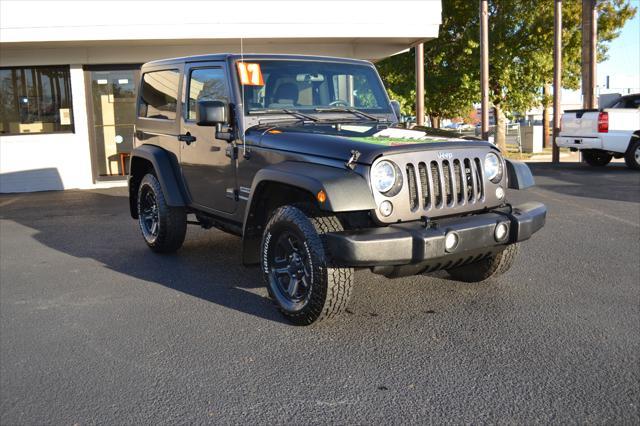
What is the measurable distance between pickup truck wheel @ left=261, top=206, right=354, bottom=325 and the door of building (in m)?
10.4

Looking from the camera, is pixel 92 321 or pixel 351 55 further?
pixel 351 55

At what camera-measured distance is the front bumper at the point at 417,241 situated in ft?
12.6

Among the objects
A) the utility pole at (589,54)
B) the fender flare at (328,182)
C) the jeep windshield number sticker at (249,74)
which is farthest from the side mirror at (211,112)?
the utility pole at (589,54)

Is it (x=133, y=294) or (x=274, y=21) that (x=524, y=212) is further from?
(x=274, y=21)

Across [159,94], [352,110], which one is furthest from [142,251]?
[352,110]

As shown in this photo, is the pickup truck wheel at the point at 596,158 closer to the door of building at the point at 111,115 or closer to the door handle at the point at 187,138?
the door of building at the point at 111,115

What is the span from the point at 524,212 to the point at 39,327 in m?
3.47

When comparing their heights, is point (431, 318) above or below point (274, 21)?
below

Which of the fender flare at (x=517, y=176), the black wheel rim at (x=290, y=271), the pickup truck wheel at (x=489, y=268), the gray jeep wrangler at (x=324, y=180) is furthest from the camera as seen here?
Answer: the pickup truck wheel at (x=489, y=268)

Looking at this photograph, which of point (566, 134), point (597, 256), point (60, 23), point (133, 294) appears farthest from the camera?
point (566, 134)

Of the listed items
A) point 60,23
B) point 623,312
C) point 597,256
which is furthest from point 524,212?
point 60,23

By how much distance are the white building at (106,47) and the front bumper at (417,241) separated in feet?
31.0

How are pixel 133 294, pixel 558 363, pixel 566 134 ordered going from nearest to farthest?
1. pixel 558 363
2. pixel 133 294
3. pixel 566 134

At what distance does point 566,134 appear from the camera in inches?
610
